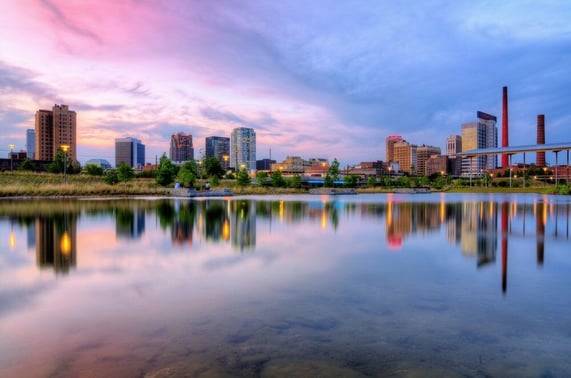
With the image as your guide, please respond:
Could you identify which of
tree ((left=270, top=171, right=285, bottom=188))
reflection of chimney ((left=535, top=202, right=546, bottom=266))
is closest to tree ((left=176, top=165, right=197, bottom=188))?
tree ((left=270, top=171, right=285, bottom=188))

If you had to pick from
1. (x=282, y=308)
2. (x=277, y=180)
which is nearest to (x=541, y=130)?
(x=277, y=180)

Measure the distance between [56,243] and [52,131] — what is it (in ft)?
669

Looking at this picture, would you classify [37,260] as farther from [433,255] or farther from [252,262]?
[433,255]

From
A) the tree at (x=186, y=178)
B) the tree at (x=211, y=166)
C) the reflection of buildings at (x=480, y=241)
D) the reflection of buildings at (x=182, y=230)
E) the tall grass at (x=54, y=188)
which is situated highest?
the tree at (x=211, y=166)

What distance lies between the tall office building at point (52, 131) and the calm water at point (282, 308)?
200 metres

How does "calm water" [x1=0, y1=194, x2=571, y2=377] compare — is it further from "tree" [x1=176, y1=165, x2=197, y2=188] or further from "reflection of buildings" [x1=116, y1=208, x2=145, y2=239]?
"tree" [x1=176, y1=165, x2=197, y2=188]

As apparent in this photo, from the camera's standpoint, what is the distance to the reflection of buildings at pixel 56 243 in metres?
10.6

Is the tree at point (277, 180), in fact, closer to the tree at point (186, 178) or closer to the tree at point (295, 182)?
the tree at point (295, 182)

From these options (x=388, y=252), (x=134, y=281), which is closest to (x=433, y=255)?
(x=388, y=252)

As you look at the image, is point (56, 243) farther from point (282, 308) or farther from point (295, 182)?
point (295, 182)

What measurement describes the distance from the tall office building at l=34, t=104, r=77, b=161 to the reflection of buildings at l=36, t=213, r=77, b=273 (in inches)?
7444

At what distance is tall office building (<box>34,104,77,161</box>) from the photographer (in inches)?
7279

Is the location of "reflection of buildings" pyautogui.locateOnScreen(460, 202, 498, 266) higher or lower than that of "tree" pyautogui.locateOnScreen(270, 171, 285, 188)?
lower

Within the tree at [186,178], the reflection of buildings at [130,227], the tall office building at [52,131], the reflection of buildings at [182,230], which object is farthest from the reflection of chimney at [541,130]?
the tall office building at [52,131]
